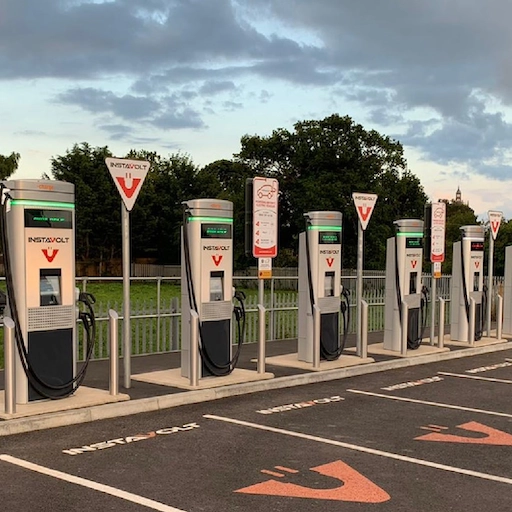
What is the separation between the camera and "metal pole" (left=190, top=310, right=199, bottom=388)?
9414 millimetres

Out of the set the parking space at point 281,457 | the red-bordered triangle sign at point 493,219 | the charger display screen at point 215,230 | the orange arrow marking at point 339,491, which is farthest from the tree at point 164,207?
the orange arrow marking at point 339,491

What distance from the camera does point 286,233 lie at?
48.8 m

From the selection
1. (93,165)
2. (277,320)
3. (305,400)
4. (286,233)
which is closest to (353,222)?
(286,233)

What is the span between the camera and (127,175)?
906 cm

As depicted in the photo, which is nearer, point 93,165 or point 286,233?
point 286,233

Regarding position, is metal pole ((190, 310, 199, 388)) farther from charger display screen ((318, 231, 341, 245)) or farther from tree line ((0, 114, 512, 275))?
tree line ((0, 114, 512, 275))

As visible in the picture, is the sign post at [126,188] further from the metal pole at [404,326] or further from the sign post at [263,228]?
the metal pole at [404,326]

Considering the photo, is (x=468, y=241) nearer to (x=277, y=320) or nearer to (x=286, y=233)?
(x=277, y=320)

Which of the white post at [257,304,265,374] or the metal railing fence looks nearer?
the white post at [257,304,265,374]

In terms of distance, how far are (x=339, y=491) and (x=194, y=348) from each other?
405 cm

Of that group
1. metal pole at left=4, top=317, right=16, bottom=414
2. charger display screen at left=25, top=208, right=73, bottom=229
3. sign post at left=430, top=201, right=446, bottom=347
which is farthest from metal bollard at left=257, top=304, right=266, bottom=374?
sign post at left=430, top=201, right=446, bottom=347

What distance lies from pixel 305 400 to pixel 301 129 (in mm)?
40222

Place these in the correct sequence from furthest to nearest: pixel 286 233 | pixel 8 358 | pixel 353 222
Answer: pixel 286 233, pixel 353 222, pixel 8 358

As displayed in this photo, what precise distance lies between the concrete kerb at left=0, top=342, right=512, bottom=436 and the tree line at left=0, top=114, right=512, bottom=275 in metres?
29.7
